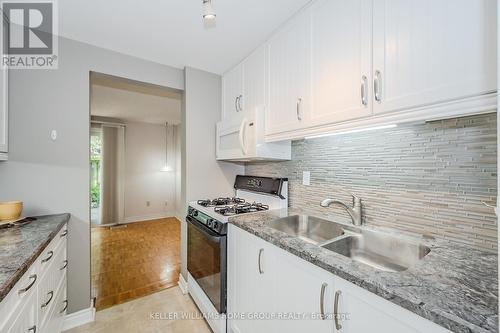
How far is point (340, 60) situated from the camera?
Answer: 1.17 m

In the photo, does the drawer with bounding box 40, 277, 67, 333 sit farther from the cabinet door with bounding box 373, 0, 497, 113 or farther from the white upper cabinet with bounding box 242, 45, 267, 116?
the cabinet door with bounding box 373, 0, 497, 113

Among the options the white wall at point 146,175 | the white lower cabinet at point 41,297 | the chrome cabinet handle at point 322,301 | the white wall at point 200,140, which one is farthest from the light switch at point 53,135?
the white wall at point 146,175

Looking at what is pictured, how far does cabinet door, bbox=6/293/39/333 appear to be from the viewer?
836mm

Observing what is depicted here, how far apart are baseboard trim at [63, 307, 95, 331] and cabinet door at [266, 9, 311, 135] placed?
2114 mm

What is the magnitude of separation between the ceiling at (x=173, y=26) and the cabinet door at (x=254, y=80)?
Answer: 9cm

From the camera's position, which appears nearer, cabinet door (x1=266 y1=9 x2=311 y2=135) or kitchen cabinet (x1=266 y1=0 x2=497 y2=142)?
kitchen cabinet (x1=266 y1=0 x2=497 y2=142)

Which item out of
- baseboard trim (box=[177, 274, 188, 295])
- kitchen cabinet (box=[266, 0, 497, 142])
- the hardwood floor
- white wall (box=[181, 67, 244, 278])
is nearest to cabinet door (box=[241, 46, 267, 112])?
kitchen cabinet (box=[266, 0, 497, 142])

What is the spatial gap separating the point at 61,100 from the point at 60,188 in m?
0.71

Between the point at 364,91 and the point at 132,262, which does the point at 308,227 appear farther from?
the point at 132,262

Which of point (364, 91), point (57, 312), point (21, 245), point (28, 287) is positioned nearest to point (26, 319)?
point (28, 287)

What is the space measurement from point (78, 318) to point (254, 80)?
2470mm

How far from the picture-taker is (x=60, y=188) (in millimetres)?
1704

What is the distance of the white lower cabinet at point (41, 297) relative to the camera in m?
0.80

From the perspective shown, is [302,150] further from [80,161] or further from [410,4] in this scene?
[80,161]
